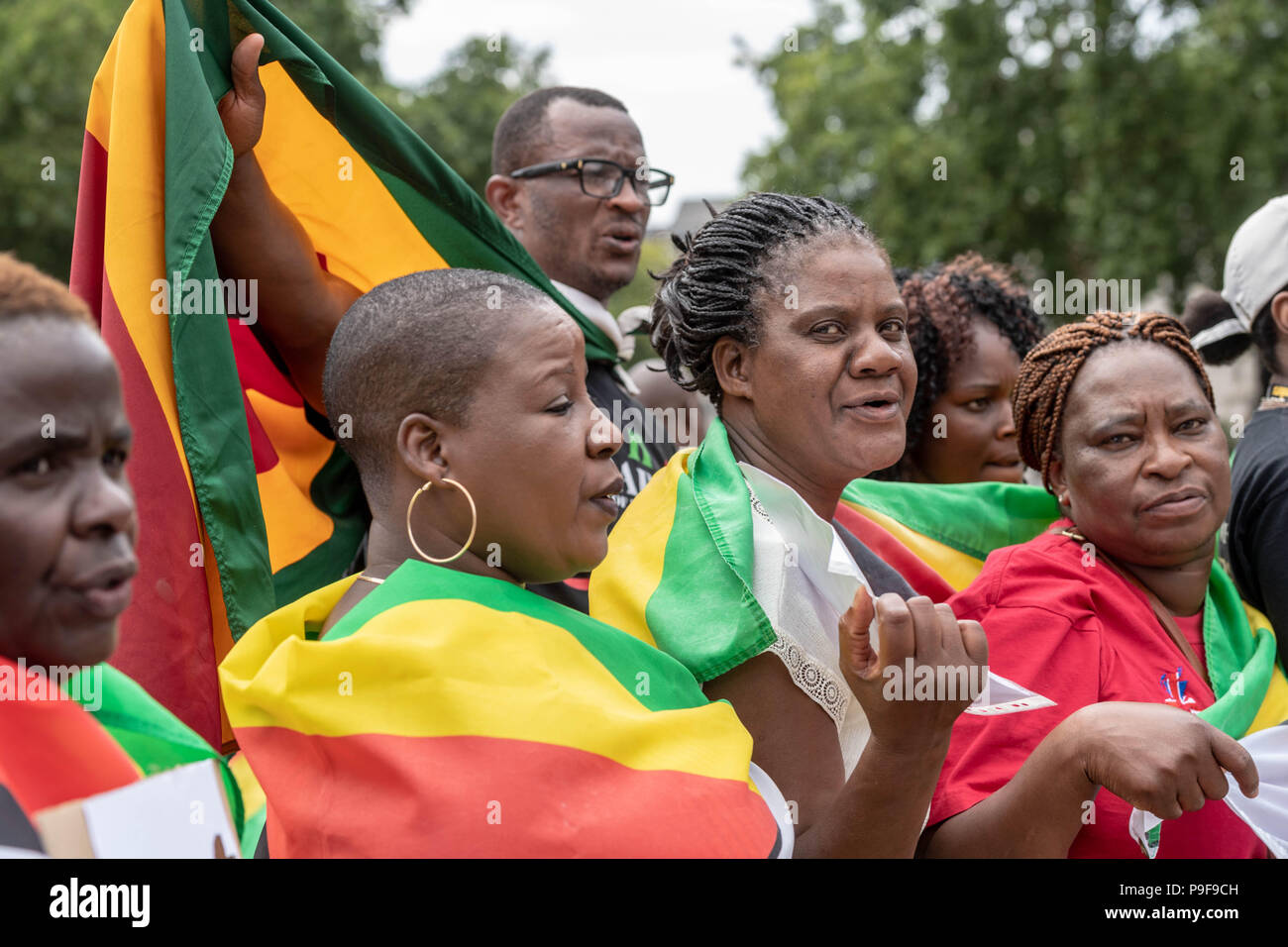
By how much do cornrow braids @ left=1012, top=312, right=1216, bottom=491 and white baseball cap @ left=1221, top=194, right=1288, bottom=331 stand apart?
45cm

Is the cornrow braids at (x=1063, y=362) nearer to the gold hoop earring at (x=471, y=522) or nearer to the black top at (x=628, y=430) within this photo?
the black top at (x=628, y=430)

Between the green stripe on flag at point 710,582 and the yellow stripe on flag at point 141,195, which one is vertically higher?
the yellow stripe on flag at point 141,195

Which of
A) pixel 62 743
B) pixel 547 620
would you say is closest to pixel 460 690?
pixel 547 620

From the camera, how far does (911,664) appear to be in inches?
77.3

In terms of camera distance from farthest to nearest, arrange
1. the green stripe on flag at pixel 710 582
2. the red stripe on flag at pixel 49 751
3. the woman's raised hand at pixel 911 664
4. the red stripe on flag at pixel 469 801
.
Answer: the green stripe on flag at pixel 710 582 < the woman's raised hand at pixel 911 664 < the red stripe on flag at pixel 469 801 < the red stripe on flag at pixel 49 751

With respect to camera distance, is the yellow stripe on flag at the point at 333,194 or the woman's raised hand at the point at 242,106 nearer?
the woman's raised hand at the point at 242,106

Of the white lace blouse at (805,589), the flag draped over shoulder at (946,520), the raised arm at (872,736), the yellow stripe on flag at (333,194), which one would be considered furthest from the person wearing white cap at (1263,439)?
the yellow stripe on flag at (333,194)

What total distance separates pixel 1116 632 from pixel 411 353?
58.5 inches

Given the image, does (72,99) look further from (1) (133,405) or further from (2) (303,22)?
(1) (133,405)

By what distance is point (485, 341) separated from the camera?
2.20 meters

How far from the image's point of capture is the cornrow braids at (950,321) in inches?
147

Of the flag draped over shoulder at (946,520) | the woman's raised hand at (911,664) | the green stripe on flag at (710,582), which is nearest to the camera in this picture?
the woman's raised hand at (911,664)

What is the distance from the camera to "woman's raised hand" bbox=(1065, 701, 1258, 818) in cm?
210

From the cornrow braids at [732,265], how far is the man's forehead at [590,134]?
157cm
